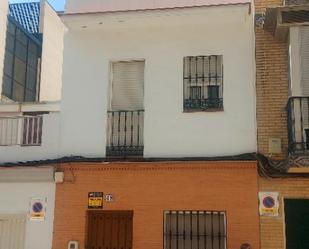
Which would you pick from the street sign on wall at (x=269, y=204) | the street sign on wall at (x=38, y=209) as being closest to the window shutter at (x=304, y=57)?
the street sign on wall at (x=269, y=204)

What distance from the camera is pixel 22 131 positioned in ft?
39.2

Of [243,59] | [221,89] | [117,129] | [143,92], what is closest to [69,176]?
[117,129]

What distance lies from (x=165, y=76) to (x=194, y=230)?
Answer: 134 inches

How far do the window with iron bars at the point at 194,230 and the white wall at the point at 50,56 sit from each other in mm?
17069

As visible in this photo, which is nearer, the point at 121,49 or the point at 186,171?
the point at 186,171

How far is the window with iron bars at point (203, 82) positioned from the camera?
11109 millimetres

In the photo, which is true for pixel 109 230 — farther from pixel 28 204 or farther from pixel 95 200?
pixel 28 204

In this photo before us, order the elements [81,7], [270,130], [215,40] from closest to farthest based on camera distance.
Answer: [270,130]
[215,40]
[81,7]

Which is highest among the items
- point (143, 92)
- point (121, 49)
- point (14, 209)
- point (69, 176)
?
point (121, 49)

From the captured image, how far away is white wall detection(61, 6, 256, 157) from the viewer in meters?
10.8

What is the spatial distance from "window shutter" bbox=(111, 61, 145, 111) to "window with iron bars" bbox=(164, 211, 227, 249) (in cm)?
260

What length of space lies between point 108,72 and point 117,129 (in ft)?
4.40

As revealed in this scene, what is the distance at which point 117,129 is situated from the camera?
37.4 ft

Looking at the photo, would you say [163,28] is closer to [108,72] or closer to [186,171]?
[108,72]
